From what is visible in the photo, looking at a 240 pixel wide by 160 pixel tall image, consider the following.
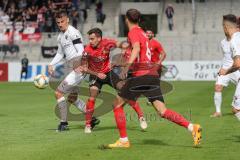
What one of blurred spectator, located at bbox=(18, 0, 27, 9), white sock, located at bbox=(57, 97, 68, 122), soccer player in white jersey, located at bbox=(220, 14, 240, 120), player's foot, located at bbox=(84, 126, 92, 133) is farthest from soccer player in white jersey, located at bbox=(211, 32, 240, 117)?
blurred spectator, located at bbox=(18, 0, 27, 9)

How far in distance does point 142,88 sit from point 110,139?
184 centimetres

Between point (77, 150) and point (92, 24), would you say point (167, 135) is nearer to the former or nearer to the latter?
point (77, 150)

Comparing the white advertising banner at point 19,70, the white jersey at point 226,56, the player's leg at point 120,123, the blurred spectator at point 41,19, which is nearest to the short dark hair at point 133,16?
the player's leg at point 120,123

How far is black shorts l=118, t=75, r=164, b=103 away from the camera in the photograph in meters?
11.4

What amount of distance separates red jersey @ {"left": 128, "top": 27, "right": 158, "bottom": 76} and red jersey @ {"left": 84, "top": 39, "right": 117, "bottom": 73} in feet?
8.99

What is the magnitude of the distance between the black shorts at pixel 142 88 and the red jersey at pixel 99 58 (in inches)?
106

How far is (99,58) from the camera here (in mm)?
14141

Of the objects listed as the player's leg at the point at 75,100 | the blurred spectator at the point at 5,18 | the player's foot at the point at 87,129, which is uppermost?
the blurred spectator at the point at 5,18

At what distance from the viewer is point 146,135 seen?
13469 millimetres

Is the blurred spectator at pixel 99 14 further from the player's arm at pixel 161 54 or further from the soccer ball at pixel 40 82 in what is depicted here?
the soccer ball at pixel 40 82

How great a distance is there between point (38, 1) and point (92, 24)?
4.76 m

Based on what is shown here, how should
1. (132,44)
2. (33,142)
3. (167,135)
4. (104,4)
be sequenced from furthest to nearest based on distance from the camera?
(104,4)
(167,135)
(33,142)
(132,44)

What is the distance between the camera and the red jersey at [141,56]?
11203 mm

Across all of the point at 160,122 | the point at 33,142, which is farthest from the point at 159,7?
the point at 33,142
